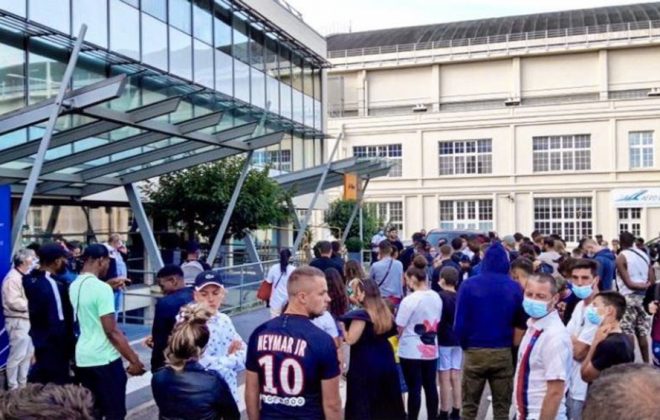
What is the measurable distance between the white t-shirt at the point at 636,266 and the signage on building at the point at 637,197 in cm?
3359

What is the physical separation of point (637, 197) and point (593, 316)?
1548 inches

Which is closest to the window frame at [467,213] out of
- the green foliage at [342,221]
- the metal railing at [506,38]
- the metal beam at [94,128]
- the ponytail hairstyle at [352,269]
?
the metal railing at [506,38]

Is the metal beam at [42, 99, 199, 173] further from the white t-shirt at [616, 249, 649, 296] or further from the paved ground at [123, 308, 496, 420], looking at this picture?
the white t-shirt at [616, 249, 649, 296]

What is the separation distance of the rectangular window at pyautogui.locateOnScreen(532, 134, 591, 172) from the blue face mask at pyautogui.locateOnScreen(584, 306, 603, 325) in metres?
39.9

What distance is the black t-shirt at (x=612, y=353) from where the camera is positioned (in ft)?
15.1

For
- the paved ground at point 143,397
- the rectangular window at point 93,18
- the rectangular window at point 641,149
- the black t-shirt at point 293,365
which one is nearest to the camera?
the black t-shirt at point 293,365

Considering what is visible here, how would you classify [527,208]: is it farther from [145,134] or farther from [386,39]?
[145,134]

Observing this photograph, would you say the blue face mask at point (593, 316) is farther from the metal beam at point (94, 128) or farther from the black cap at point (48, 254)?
the metal beam at point (94, 128)

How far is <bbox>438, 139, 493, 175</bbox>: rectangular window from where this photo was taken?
44.6 meters

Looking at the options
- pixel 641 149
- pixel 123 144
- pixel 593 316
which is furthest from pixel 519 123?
pixel 593 316

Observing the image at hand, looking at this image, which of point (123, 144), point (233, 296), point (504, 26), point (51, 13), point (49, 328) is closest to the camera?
point (49, 328)

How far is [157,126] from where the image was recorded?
33.9 feet

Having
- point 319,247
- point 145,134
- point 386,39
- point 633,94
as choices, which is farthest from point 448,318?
point 386,39

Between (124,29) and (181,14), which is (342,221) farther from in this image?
(124,29)
